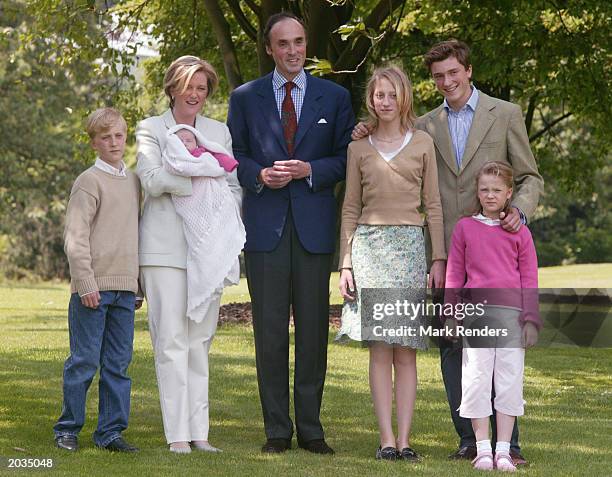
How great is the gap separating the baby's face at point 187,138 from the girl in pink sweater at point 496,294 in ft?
5.15

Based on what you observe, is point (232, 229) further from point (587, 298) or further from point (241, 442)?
point (587, 298)

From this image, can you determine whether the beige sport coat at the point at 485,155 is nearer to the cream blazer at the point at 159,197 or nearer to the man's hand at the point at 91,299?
the cream blazer at the point at 159,197

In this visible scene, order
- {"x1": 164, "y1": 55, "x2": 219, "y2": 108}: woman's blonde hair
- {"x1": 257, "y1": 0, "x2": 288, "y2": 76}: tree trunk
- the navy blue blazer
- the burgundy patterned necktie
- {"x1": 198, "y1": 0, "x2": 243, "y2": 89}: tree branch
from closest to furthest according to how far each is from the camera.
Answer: {"x1": 164, "y1": 55, "x2": 219, "y2": 108}: woman's blonde hair, the navy blue blazer, the burgundy patterned necktie, {"x1": 257, "y1": 0, "x2": 288, "y2": 76}: tree trunk, {"x1": 198, "y1": 0, "x2": 243, "y2": 89}: tree branch

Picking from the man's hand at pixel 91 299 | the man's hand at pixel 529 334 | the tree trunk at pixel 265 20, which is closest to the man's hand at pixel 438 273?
the man's hand at pixel 529 334

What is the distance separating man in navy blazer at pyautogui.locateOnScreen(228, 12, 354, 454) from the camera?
6.52 meters

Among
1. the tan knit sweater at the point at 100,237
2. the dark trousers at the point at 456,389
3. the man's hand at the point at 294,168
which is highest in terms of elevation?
the man's hand at the point at 294,168

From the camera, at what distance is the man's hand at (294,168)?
636 cm

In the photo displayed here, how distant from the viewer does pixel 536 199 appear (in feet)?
20.6

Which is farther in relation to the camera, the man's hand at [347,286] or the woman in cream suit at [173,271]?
the woman in cream suit at [173,271]

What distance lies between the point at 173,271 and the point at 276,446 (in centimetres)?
120

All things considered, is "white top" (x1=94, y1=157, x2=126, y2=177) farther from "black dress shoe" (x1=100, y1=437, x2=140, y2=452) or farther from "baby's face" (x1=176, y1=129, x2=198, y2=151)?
"black dress shoe" (x1=100, y1=437, x2=140, y2=452)

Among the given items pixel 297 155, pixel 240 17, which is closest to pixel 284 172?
pixel 297 155

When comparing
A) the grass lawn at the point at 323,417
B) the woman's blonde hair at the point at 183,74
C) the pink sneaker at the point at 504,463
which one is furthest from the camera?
the woman's blonde hair at the point at 183,74

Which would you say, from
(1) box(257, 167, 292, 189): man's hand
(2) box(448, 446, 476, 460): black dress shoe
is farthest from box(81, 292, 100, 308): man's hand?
(2) box(448, 446, 476, 460): black dress shoe
